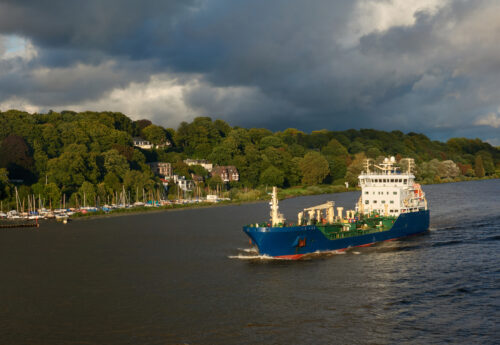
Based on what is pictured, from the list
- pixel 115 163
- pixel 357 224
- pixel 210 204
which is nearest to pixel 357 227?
pixel 357 224

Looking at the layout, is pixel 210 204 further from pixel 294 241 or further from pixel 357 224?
pixel 294 241

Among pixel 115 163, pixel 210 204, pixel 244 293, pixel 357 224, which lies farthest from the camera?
pixel 115 163

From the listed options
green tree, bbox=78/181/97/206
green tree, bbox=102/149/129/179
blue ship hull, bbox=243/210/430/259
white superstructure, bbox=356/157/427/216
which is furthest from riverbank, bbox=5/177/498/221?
blue ship hull, bbox=243/210/430/259

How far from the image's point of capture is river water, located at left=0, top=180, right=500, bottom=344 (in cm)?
3338

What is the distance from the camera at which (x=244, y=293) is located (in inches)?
1665

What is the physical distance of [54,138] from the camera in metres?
158

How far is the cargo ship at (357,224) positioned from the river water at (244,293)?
6.29ft

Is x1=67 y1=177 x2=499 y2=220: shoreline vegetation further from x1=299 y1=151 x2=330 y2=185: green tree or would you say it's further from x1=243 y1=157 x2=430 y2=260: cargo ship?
x1=243 y1=157 x2=430 y2=260: cargo ship

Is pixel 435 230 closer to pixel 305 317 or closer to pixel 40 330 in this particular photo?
pixel 305 317

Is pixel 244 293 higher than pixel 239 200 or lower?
lower

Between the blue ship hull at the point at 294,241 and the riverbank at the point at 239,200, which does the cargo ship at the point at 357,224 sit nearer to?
the blue ship hull at the point at 294,241

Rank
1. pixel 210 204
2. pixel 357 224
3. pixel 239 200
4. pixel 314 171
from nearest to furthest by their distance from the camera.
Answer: pixel 357 224 → pixel 210 204 → pixel 239 200 → pixel 314 171

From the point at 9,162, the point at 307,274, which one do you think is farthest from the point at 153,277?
the point at 9,162

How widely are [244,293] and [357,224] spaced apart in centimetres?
2865
